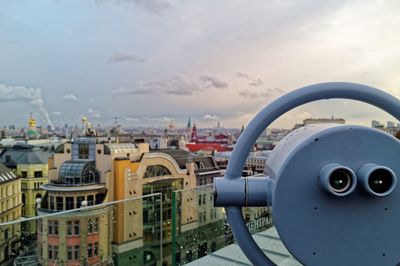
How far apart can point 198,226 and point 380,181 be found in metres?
1.65

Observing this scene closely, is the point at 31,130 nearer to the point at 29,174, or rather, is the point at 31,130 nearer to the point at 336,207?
the point at 29,174

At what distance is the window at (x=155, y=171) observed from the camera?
18081 millimetres

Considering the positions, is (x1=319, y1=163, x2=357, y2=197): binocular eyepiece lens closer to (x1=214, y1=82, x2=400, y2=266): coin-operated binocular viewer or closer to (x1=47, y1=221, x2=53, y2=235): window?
(x1=214, y1=82, x2=400, y2=266): coin-operated binocular viewer

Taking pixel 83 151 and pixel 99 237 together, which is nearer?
pixel 99 237

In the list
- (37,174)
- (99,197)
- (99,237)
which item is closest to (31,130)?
(37,174)

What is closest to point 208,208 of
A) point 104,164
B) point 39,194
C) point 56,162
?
point 104,164

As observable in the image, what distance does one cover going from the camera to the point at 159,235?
2.70m

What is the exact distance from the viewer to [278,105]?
59.5 inches

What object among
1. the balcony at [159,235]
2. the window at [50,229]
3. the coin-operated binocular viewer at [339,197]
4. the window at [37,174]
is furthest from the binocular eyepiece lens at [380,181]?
the window at [37,174]

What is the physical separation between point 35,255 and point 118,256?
1.84 ft

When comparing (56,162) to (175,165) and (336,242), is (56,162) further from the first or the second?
(336,242)

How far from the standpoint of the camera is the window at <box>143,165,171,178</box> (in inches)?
712

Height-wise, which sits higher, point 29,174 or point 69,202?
point 29,174

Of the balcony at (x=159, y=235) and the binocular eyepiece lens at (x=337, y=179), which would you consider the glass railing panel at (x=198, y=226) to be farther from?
the binocular eyepiece lens at (x=337, y=179)
